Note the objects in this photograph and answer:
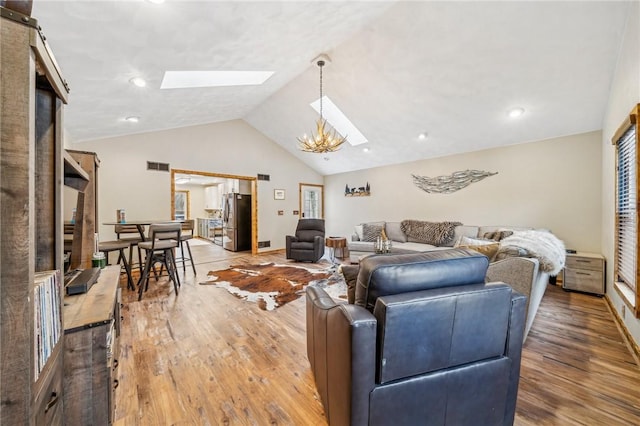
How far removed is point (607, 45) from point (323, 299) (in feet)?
12.5

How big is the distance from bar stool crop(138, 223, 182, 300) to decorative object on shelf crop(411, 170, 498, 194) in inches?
192

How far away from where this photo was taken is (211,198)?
10734 millimetres

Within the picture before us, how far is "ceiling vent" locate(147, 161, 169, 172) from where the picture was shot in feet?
16.5

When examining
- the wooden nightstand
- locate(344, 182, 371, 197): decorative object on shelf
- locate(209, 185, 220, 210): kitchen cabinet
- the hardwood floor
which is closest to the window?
the hardwood floor

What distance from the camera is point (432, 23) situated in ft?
9.54

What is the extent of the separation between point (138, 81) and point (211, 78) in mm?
985

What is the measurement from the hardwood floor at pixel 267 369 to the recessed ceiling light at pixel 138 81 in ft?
8.54

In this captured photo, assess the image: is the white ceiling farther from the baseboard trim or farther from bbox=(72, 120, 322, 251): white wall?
the baseboard trim

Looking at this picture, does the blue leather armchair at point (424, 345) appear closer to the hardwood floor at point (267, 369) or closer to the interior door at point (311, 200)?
the hardwood floor at point (267, 369)

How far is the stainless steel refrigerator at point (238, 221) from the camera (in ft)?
23.7

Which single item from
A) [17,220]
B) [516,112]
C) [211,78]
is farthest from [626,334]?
[211,78]

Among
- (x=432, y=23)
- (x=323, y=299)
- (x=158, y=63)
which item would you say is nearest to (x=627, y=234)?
(x=432, y=23)

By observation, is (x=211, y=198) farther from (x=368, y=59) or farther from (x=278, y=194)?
(x=368, y=59)

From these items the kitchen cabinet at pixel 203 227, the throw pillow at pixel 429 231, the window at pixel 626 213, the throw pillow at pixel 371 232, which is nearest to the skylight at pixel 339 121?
the throw pillow at pixel 371 232
